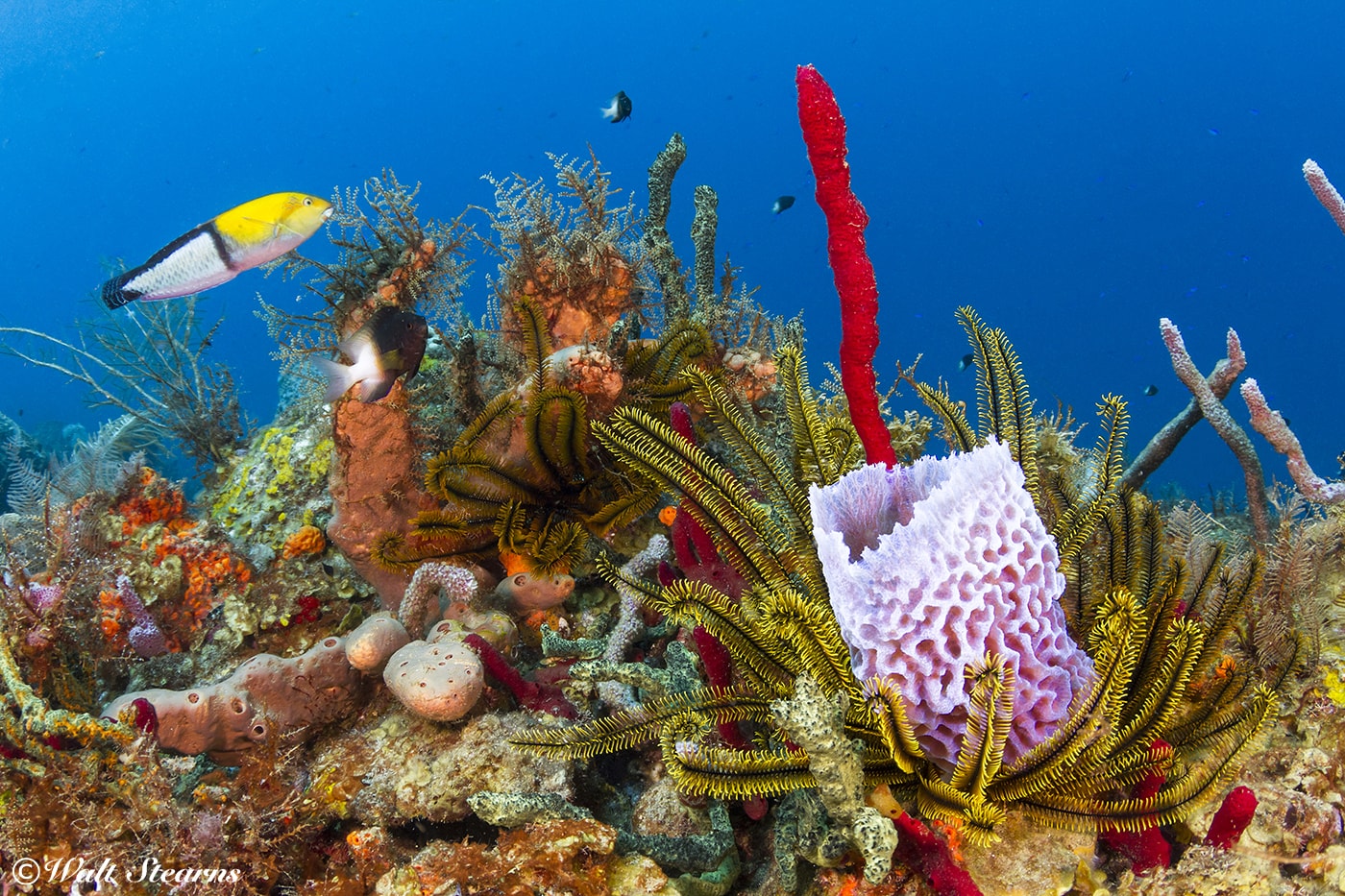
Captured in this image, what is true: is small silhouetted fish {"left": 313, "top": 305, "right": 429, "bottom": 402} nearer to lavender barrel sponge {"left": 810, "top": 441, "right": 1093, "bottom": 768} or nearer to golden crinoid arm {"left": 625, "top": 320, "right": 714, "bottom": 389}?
golden crinoid arm {"left": 625, "top": 320, "right": 714, "bottom": 389}

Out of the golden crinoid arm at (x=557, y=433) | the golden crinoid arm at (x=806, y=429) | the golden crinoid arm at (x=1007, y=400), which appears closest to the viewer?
the golden crinoid arm at (x=1007, y=400)

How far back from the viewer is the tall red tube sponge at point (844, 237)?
1.91 meters

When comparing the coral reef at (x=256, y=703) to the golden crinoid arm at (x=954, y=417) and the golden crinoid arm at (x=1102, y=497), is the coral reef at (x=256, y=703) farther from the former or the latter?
the golden crinoid arm at (x=1102, y=497)

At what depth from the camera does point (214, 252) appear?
9.44ft

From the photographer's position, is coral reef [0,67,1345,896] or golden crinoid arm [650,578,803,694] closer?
coral reef [0,67,1345,896]

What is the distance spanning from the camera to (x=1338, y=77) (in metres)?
67.2

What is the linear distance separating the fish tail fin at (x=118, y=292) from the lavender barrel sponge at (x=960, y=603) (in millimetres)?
2745

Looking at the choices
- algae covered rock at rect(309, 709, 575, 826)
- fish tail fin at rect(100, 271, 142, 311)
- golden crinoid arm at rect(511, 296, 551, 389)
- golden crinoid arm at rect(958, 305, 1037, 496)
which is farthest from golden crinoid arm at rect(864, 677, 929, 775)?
fish tail fin at rect(100, 271, 142, 311)

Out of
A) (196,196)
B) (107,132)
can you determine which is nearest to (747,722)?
(196,196)

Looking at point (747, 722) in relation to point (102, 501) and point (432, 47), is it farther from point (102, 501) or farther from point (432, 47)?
point (432, 47)

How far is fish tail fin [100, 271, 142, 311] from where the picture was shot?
2748 millimetres

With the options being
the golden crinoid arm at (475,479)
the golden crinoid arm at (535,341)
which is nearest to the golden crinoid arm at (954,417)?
the golden crinoid arm at (535,341)

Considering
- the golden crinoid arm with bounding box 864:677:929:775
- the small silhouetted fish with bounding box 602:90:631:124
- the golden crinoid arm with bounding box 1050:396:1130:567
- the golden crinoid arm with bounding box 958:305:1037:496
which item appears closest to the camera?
the golden crinoid arm with bounding box 864:677:929:775

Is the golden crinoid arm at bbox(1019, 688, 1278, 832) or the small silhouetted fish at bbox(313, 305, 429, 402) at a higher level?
the small silhouetted fish at bbox(313, 305, 429, 402)
